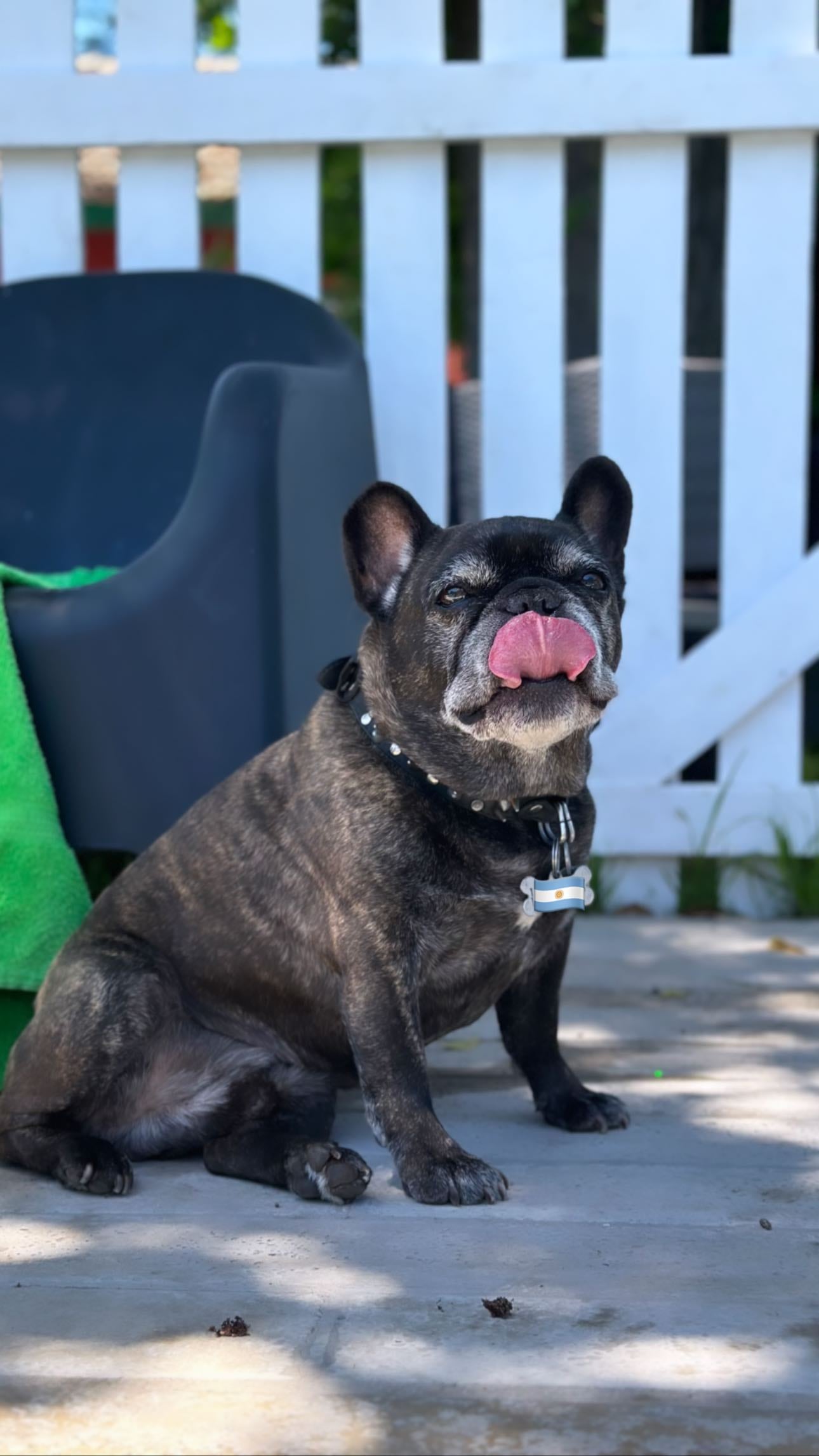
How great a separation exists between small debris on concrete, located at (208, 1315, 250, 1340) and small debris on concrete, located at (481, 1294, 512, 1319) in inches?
11.4

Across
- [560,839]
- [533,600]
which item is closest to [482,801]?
[560,839]

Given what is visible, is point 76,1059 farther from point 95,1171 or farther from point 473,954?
point 473,954

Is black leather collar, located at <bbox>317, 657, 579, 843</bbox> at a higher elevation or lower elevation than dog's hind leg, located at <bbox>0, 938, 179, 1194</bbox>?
higher

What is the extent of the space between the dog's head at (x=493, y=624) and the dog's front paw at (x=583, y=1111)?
1.94 ft

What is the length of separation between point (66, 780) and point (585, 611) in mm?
1385

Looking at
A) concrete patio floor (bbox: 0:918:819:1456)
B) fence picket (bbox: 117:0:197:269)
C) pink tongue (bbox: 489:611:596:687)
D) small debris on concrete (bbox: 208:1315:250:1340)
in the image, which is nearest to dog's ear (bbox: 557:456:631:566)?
pink tongue (bbox: 489:611:596:687)

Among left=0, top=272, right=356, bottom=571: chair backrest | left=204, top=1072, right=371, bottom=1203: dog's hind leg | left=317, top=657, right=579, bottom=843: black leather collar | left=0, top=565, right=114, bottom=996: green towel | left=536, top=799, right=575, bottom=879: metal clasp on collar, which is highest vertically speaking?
left=0, top=272, right=356, bottom=571: chair backrest

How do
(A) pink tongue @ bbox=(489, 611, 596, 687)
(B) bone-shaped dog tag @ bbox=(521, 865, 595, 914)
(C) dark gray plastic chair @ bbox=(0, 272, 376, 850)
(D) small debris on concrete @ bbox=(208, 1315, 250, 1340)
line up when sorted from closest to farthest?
1. (D) small debris on concrete @ bbox=(208, 1315, 250, 1340)
2. (A) pink tongue @ bbox=(489, 611, 596, 687)
3. (B) bone-shaped dog tag @ bbox=(521, 865, 595, 914)
4. (C) dark gray plastic chair @ bbox=(0, 272, 376, 850)

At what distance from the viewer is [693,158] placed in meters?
6.40

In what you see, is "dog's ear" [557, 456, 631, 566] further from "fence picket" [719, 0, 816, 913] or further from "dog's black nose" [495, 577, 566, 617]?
"fence picket" [719, 0, 816, 913]

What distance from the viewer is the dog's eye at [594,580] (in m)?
2.44

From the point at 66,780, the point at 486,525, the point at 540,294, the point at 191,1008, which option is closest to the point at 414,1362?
the point at 191,1008

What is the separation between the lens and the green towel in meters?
2.97

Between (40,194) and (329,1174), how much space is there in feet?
9.60
